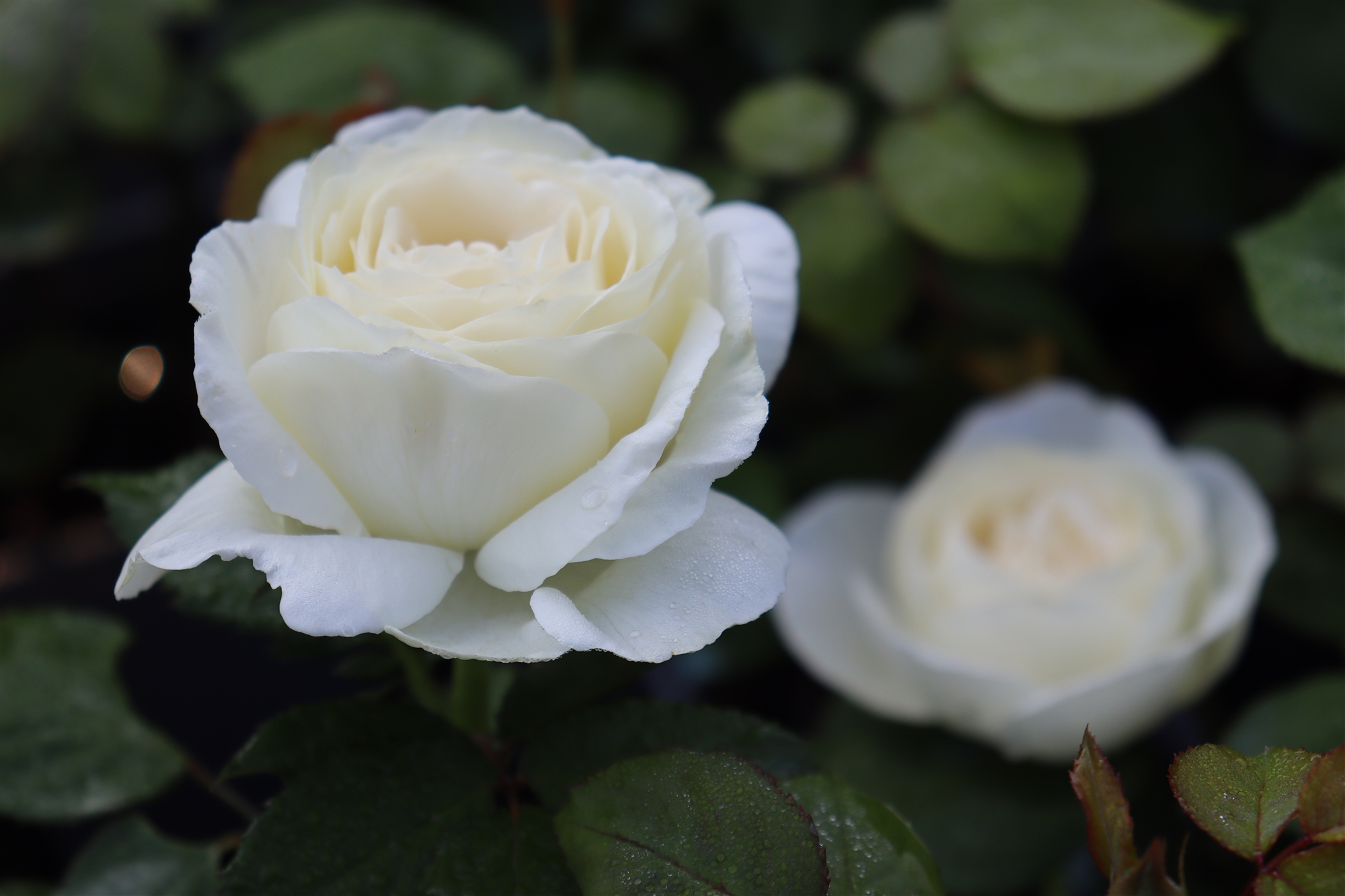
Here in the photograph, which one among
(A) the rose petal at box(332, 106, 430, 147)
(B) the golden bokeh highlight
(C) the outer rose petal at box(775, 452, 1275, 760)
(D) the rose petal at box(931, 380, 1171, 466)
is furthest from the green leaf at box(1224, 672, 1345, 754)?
(B) the golden bokeh highlight

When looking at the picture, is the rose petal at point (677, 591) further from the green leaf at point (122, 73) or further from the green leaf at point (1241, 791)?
the green leaf at point (122, 73)

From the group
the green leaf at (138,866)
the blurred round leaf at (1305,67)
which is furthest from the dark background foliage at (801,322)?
the green leaf at (138,866)

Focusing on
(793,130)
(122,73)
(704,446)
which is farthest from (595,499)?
(122,73)

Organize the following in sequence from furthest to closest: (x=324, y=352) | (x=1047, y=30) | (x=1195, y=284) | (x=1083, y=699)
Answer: (x=1195, y=284), (x=1047, y=30), (x=1083, y=699), (x=324, y=352)

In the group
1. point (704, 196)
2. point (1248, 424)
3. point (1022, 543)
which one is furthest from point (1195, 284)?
point (704, 196)

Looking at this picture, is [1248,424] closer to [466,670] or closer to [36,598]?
[466,670]
